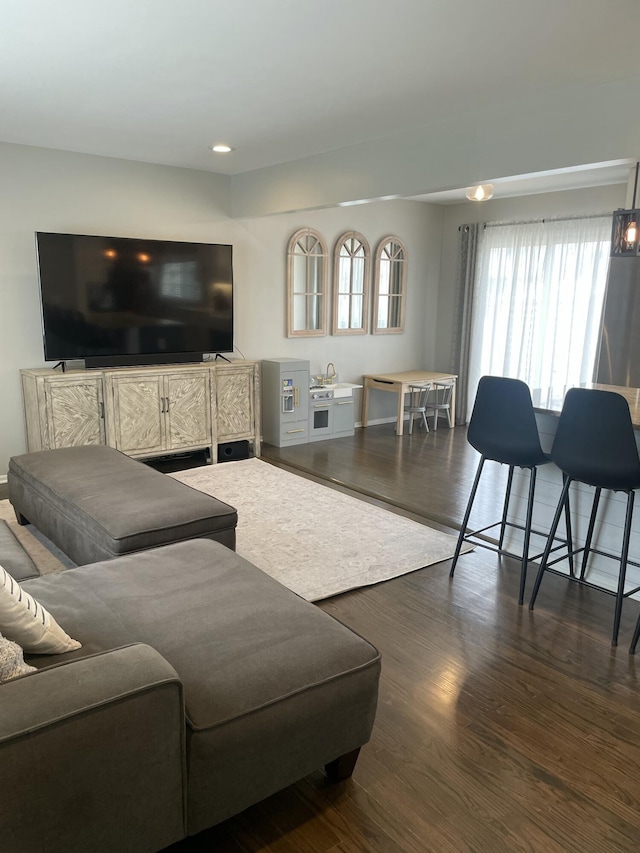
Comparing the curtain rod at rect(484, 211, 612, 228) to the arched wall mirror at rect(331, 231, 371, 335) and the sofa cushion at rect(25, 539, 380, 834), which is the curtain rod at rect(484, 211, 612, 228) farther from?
the sofa cushion at rect(25, 539, 380, 834)

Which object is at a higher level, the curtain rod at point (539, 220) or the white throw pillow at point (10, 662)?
the curtain rod at point (539, 220)

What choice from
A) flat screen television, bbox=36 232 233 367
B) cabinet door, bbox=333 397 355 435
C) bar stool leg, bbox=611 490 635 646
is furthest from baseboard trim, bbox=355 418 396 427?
bar stool leg, bbox=611 490 635 646

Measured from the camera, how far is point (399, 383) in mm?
6727

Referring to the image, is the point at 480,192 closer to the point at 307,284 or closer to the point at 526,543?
the point at 307,284

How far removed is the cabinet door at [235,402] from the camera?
5.52 metres

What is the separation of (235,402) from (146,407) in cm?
87

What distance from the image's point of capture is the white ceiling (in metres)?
2.35

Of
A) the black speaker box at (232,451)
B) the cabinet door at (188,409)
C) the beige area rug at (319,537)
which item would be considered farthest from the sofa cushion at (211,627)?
the black speaker box at (232,451)

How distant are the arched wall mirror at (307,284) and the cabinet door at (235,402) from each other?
0.99 metres

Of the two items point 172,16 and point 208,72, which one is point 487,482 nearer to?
point 208,72

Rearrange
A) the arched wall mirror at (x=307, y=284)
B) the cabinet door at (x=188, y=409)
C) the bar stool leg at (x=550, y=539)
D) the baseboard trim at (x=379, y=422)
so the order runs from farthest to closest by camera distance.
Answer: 1. the baseboard trim at (x=379, y=422)
2. the arched wall mirror at (x=307, y=284)
3. the cabinet door at (x=188, y=409)
4. the bar stool leg at (x=550, y=539)

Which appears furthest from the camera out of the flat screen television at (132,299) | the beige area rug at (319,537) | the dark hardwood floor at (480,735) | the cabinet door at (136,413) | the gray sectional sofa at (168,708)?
the cabinet door at (136,413)

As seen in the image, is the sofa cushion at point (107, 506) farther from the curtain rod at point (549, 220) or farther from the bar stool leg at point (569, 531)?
the curtain rod at point (549, 220)

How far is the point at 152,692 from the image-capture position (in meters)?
1.39
